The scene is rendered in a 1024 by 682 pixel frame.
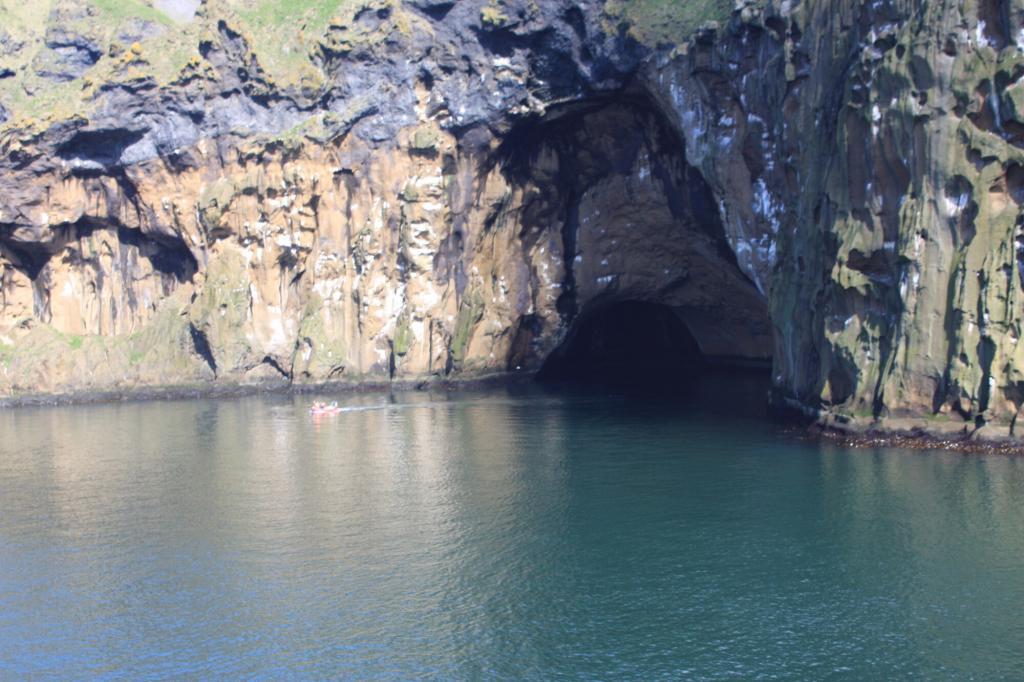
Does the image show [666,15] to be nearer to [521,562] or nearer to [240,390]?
[521,562]

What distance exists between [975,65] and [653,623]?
2730 centimetres

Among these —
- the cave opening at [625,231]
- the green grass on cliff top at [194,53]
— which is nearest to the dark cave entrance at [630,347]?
Answer: the cave opening at [625,231]

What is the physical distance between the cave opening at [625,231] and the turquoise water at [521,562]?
23.3 m

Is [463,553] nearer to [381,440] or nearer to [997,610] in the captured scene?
[997,610]

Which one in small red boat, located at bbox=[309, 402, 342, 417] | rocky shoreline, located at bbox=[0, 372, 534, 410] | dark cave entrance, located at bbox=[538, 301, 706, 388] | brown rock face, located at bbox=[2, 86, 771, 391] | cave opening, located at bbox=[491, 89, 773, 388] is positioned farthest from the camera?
dark cave entrance, located at bbox=[538, 301, 706, 388]

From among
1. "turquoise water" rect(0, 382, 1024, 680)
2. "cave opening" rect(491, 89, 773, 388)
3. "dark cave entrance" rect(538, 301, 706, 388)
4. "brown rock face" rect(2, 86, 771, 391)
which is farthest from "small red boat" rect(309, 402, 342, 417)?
"dark cave entrance" rect(538, 301, 706, 388)

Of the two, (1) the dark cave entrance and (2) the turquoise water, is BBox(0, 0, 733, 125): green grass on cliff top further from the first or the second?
(2) the turquoise water

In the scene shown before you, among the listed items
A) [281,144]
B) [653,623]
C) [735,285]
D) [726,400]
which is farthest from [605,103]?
[653,623]

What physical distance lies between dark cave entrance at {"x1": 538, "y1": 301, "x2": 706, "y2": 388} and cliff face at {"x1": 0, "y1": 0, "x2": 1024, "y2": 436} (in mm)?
6409

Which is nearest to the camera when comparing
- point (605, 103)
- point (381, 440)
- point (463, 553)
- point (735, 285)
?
point (463, 553)

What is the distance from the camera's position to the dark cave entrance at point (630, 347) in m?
83.2

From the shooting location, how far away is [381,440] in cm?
4653

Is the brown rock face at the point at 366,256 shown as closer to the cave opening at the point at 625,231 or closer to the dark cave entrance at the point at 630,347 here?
the cave opening at the point at 625,231

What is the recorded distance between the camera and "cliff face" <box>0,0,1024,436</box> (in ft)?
195
